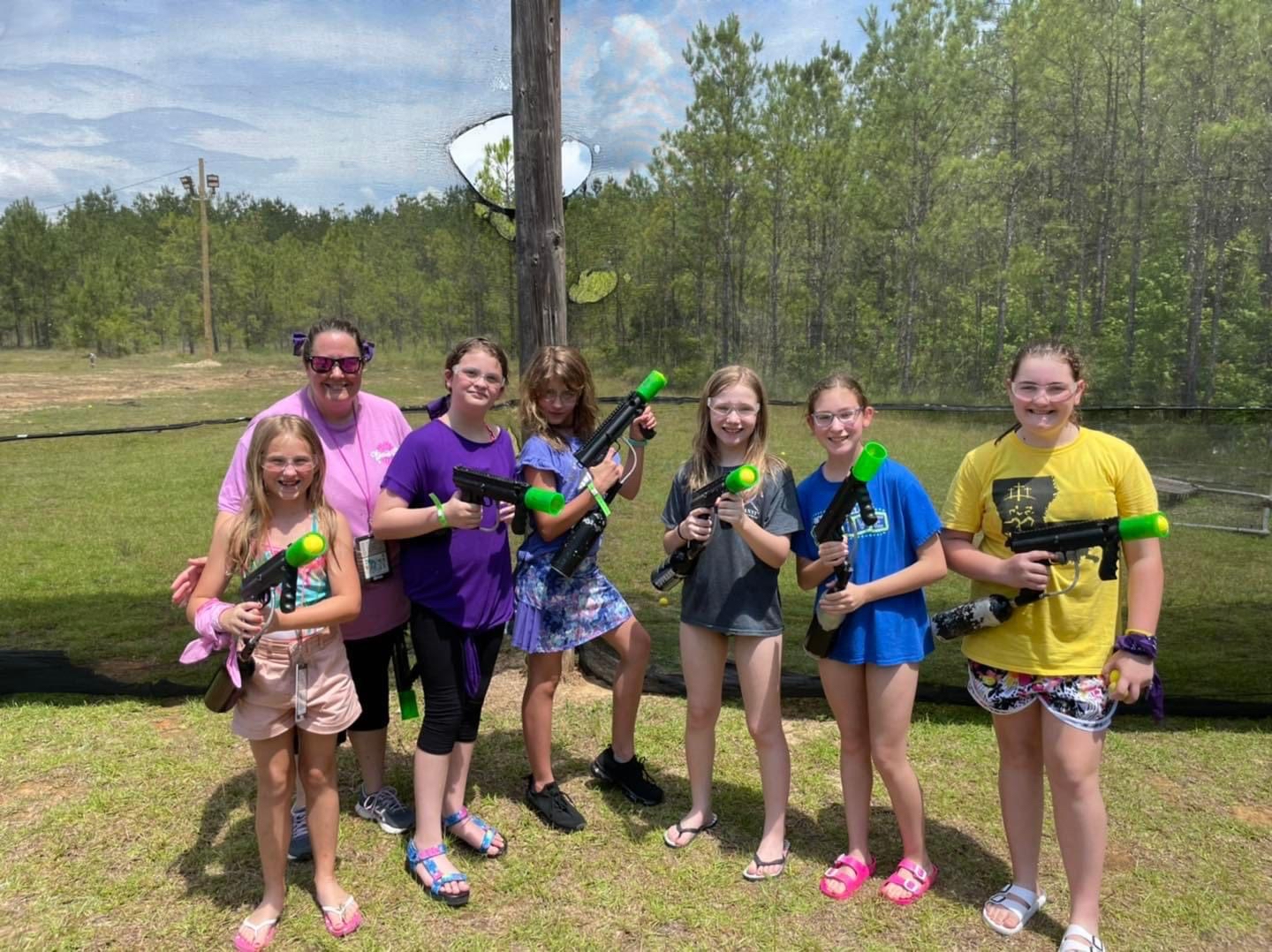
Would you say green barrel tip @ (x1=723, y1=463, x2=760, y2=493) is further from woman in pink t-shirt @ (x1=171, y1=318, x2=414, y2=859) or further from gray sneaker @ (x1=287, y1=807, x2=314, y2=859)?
gray sneaker @ (x1=287, y1=807, x2=314, y2=859)

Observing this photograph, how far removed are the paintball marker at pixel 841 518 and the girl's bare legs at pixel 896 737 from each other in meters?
0.19

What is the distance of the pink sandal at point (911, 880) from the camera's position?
2.84 meters

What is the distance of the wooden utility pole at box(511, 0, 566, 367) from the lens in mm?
4090

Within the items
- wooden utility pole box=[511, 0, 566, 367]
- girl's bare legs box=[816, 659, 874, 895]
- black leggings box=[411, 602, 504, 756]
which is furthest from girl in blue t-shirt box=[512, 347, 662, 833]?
wooden utility pole box=[511, 0, 566, 367]

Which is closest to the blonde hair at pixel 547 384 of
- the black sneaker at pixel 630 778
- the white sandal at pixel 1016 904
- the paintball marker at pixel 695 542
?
the paintball marker at pixel 695 542

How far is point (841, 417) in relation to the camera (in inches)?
107

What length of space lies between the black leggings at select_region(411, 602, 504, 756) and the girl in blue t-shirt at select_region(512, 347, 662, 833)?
0.28m

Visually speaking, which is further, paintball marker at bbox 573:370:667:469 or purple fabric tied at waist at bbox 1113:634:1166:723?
paintball marker at bbox 573:370:667:469

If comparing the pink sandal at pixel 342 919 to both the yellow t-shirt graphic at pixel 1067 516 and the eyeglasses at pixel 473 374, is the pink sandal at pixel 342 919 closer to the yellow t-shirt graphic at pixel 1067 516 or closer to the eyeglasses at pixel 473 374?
the eyeglasses at pixel 473 374

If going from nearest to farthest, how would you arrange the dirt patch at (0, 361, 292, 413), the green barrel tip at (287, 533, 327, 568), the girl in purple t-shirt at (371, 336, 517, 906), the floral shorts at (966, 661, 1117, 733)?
the green barrel tip at (287, 533, 327, 568) < the floral shorts at (966, 661, 1117, 733) < the girl in purple t-shirt at (371, 336, 517, 906) < the dirt patch at (0, 361, 292, 413)

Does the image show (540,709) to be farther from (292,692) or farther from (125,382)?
(125,382)

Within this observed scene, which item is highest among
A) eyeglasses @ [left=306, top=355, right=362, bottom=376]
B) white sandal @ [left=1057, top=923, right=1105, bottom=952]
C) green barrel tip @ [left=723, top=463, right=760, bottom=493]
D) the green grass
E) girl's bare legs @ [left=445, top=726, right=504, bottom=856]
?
eyeglasses @ [left=306, top=355, right=362, bottom=376]

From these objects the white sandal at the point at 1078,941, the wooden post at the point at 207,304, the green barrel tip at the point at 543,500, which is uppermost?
the wooden post at the point at 207,304

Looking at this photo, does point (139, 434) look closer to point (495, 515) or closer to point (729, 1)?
point (495, 515)
